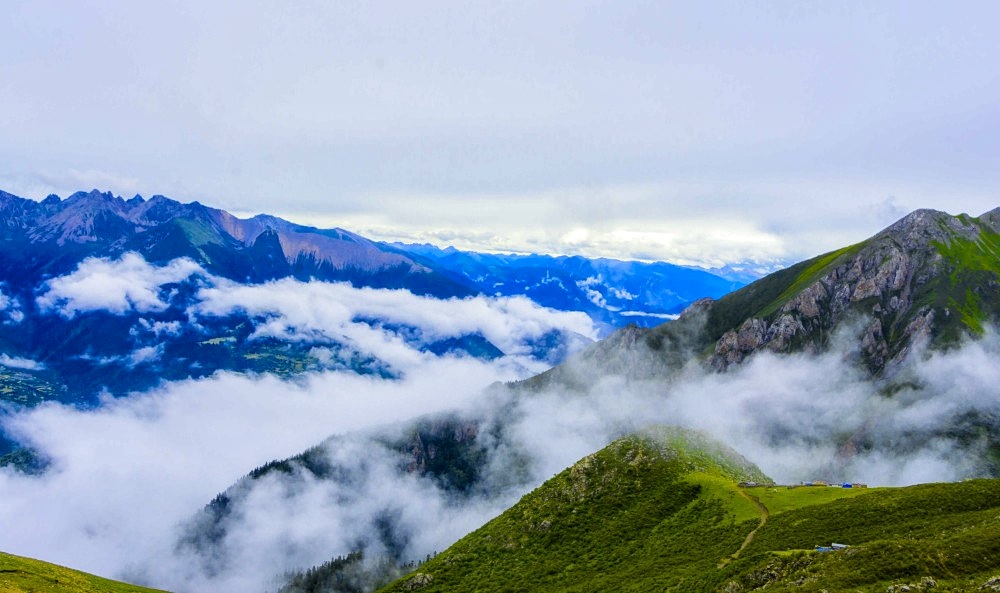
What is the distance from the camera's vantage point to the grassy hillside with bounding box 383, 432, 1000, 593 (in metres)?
50.2

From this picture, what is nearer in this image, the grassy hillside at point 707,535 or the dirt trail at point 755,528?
the grassy hillside at point 707,535

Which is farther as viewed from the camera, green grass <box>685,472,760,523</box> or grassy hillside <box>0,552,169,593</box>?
green grass <box>685,472,760,523</box>

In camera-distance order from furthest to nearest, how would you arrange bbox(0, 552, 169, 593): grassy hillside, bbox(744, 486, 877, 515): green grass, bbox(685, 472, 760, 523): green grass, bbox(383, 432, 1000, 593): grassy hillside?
bbox(685, 472, 760, 523): green grass < bbox(744, 486, 877, 515): green grass < bbox(0, 552, 169, 593): grassy hillside < bbox(383, 432, 1000, 593): grassy hillside

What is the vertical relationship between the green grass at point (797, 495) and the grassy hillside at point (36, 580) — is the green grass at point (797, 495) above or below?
above

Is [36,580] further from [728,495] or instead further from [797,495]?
[797,495]

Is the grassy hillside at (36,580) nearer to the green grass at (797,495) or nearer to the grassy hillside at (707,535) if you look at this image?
the grassy hillside at (707,535)

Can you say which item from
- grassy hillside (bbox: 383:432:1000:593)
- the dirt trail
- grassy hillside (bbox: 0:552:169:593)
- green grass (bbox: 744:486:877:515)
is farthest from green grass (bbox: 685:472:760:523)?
grassy hillside (bbox: 0:552:169:593)

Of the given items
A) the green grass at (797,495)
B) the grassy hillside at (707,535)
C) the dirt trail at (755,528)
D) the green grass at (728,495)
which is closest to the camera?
the grassy hillside at (707,535)

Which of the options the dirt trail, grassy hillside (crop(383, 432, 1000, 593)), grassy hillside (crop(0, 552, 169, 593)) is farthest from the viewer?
grassy hillside (crop(0, 552, 169, 593))

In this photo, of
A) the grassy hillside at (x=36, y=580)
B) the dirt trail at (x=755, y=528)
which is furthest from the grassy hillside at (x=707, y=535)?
the grassy hillside at (x=36, y=580)

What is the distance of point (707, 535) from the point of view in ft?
293

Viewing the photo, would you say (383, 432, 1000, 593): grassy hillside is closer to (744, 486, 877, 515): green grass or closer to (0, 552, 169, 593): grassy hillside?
(744, 486, 877, 515): green grass

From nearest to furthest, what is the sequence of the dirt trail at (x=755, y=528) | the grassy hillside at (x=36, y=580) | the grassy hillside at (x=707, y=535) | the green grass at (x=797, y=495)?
1. the grassy hillside at (x=707, y=535)
2. the dirt trail at (x=755, y=528)
3. the grassy hillside at (x=36, y=580)
4. the green grass at (x=797, y=495)

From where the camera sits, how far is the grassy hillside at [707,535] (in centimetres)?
5016
